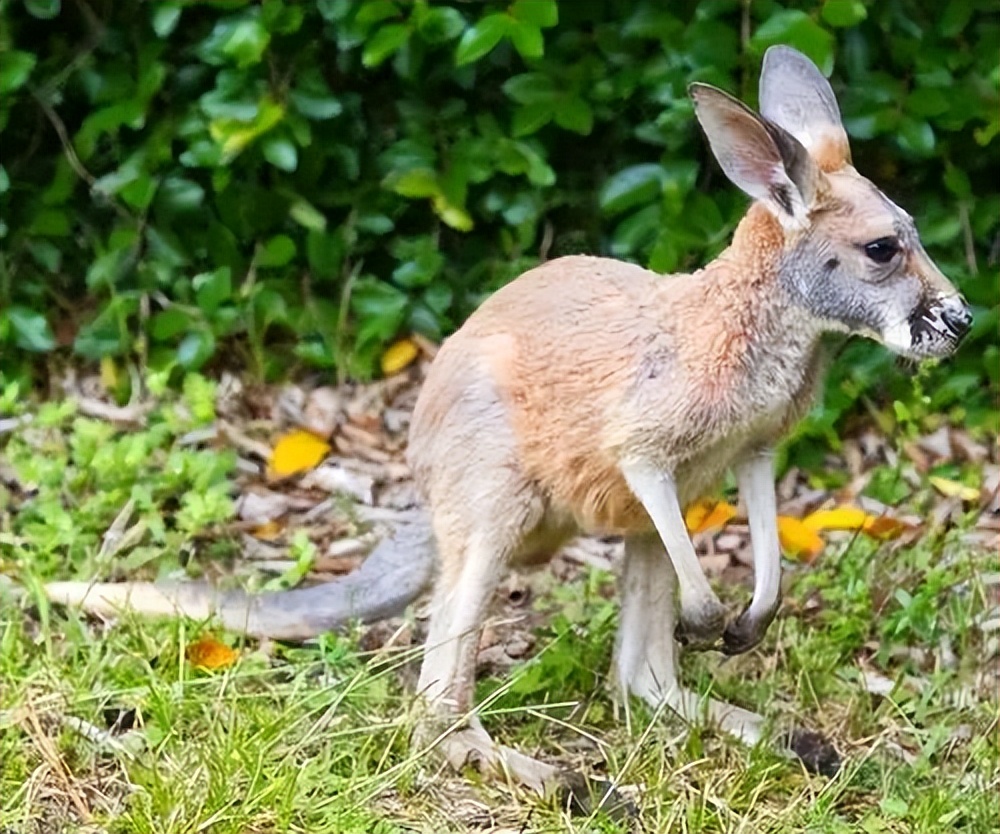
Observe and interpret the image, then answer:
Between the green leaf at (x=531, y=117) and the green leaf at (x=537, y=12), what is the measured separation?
10.2 inches

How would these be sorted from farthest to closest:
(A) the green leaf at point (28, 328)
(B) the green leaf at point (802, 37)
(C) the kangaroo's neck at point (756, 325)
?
(A) the green leaf at point (28, 328)
(B) the green leaf at point (802, 37)
(C) the kangaroo's neck at point (756, 325)

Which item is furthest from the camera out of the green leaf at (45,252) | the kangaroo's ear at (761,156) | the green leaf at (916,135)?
the green leaf at (45,252)

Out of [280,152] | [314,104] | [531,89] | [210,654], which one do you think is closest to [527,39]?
[531,89]

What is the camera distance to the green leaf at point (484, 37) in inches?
165

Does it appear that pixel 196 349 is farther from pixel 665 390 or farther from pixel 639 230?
pixel 665 390

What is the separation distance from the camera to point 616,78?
4.47m

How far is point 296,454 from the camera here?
4.55 metres

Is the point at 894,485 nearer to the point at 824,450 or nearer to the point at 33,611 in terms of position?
the point at 824,450

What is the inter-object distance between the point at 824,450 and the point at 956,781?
1.58 metres

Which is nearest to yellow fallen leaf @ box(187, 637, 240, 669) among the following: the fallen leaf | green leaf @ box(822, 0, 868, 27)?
the fallen leaf

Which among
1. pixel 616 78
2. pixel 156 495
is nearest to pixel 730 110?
pixel 616 78

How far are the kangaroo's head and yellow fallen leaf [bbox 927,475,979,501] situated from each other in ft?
5.37

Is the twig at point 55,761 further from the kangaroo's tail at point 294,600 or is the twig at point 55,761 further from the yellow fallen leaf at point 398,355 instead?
the yellow fallen leaf at point 398,355

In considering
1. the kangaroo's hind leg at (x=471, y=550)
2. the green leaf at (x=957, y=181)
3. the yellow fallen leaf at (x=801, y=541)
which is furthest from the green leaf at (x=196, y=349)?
the green leaf at (x=957, y=181)
